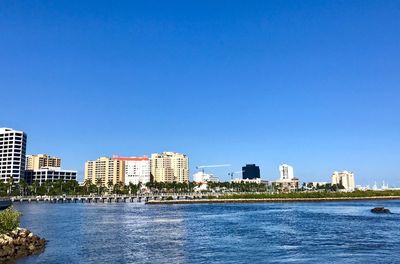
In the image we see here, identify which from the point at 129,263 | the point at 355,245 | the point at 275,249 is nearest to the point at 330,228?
the point at 355,245

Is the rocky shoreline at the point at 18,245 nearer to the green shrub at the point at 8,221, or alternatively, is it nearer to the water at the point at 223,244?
the green shrub at the point at 8,221

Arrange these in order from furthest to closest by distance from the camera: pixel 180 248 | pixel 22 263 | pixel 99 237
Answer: pixel 99 237 → pixel 180 248 → pixel 22 263

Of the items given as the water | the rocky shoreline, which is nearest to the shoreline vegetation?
the rocky shoreline

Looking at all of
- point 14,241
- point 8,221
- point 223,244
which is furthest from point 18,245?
point 223,244

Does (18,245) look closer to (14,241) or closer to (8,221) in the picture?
(14,241)

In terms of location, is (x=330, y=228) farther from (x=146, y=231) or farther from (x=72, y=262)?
(x=72, y=262)

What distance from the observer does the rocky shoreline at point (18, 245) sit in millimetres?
46737

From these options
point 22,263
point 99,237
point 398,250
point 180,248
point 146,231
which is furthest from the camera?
point 146,231

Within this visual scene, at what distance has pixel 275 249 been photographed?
168ft

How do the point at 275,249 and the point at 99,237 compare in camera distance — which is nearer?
the point at 275,249

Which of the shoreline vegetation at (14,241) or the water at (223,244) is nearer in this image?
the water at (223,244)

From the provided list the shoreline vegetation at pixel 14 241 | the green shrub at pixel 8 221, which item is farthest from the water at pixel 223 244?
the green shrub at pixel 8 221

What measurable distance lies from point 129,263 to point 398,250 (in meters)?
30.6

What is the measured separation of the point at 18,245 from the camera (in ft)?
166
